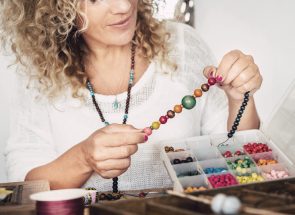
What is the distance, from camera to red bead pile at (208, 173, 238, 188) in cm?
148

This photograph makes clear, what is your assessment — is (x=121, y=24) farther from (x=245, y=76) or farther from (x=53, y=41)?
(x=245, y=76)

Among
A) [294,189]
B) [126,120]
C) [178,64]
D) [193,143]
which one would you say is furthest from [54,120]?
[294,189]

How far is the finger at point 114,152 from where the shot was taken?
162 cm

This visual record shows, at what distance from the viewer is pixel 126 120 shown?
87.2 inches

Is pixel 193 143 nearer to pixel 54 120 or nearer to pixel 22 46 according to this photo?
pixel 54 120

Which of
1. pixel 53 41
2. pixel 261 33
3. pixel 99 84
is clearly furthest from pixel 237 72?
pixel 261 33

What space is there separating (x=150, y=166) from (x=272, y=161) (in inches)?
26.6

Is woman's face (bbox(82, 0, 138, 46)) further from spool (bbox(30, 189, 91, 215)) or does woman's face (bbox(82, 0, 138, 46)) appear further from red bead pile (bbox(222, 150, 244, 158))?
spool (bbox(30, 189, 91, 215))

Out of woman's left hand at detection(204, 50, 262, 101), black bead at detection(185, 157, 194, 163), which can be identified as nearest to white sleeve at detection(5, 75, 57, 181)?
black bead at detection(185, 157, 194, 163)

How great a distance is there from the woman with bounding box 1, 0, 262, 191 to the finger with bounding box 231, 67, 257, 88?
0.25m

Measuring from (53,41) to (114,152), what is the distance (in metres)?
0.86

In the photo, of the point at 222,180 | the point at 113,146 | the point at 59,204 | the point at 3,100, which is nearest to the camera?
the point at 59,204

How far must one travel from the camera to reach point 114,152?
1629 millimetres

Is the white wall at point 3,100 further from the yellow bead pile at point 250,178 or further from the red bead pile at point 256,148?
the yellow bead pile at point 250,178
